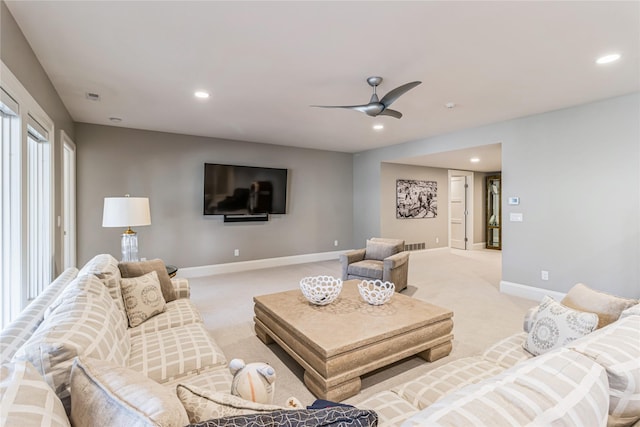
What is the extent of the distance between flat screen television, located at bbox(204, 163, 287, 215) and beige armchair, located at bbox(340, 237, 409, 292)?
2146mm

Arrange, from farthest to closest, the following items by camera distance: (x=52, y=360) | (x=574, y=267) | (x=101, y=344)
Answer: (x=574, y=267), (x=101, y=344), (x=52, y=360)

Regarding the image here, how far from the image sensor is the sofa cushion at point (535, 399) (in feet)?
2.25

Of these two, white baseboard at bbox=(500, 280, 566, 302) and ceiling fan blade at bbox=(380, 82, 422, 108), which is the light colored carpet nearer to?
white baseboard at bbox=(500, 280, 566, 302)

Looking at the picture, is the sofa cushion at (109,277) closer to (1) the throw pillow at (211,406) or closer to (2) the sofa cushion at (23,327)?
(2) the sofa cushion at (23,327)

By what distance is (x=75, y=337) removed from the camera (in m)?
1.10

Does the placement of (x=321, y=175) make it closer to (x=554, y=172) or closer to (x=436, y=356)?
(x=554, y=172)

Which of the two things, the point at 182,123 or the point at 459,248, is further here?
the point at 459,248

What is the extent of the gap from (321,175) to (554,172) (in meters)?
4.18

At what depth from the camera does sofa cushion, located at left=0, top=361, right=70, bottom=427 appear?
0.65 meters

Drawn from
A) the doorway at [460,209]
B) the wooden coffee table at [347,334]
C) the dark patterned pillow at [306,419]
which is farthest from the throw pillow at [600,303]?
the doorway at [460,209]

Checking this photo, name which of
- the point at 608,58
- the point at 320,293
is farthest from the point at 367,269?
the point at 608,58

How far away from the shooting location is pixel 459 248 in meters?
8.48

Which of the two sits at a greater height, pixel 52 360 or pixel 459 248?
pixel 52 360

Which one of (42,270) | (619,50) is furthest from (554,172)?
(42,270)
